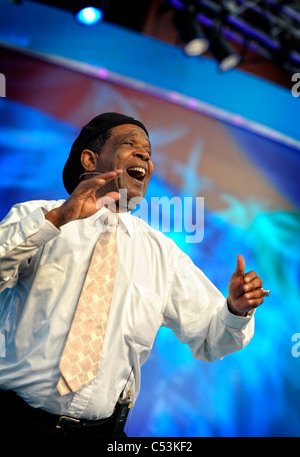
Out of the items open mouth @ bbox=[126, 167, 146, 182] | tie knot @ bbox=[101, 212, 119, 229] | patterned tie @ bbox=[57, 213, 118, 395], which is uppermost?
open mouth @ bbox=[126, 167, 146, 182]

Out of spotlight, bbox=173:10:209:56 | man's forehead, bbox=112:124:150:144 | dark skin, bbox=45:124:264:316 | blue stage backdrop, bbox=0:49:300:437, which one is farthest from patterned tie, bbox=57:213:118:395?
spotlight, bbox=173:10:209:56

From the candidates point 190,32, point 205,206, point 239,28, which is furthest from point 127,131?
point 239,28

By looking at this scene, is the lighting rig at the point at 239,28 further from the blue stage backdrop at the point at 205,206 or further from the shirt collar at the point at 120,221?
the shirt collar at the point at 120,221

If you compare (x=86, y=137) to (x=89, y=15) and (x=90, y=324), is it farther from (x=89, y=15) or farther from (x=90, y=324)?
(x=89, y=15)

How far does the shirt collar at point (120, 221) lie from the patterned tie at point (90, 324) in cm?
10

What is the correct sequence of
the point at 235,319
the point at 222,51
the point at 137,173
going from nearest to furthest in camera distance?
the point at 235,319 < the point at 137,173 < the point at 222,51

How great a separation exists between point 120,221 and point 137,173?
233 millimetres

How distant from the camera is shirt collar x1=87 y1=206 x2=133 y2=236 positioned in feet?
5.40

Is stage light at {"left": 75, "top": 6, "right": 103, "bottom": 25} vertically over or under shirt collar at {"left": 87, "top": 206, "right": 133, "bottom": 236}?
over

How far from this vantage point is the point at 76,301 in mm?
1452

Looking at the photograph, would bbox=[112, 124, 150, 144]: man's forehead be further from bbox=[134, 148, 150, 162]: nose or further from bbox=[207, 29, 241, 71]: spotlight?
bbox=[207, 29, 241, 71]: spotlight
